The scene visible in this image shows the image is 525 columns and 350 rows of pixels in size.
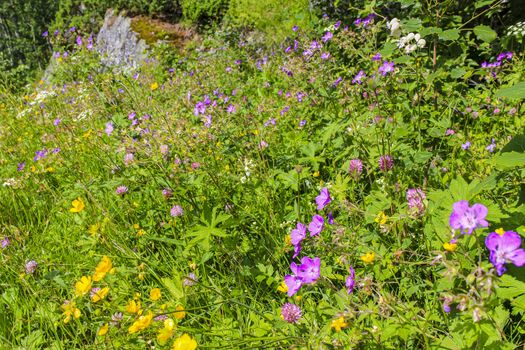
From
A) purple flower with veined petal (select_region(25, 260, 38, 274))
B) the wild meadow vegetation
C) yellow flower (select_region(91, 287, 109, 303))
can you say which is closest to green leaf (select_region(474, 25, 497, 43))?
the wild meadow vegetation

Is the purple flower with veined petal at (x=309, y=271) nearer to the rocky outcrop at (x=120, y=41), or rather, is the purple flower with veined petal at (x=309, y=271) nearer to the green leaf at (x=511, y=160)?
the green leaf at (x=511, y=160)

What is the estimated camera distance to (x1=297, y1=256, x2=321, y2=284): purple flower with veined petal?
3.87ft

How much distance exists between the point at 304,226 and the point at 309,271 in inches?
6.3

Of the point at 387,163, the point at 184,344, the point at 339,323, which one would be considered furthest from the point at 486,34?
the point at 184,344

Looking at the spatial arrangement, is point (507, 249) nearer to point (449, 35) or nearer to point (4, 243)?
point (449, 35)

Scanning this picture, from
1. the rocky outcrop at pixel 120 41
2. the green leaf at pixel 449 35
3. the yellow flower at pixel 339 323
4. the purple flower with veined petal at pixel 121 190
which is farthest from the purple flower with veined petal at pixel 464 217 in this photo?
the rocky outcrop at pixel 120 41

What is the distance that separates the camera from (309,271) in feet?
4.00

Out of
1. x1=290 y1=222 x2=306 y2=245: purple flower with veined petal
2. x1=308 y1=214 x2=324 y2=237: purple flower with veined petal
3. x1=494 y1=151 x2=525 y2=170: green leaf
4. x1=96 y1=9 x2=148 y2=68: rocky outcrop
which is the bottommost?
x1=96 y1=9 x2=148 y2=68: rocky outcrop

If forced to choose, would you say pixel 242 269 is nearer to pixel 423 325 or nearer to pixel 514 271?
pixel 423 325

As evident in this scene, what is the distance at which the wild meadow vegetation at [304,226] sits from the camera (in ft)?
3.85

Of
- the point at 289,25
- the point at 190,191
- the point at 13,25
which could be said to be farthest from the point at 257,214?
the point at 13,25

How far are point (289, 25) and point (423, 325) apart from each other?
5.42 m

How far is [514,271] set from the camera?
3.88 ft

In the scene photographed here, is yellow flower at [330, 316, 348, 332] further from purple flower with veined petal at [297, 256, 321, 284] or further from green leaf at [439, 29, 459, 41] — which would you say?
green leaf at [439, 29, 459, 41]
